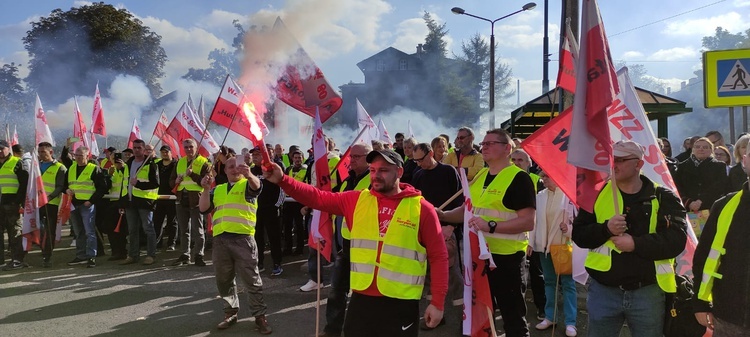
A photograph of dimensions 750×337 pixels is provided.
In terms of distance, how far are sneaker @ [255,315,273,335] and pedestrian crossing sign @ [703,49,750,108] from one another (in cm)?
660

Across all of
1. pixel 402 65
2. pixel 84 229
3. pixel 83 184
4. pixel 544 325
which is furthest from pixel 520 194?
pixel 402 65

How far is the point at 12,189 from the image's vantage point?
955 centimetres

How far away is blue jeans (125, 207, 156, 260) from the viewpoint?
9.80 meters

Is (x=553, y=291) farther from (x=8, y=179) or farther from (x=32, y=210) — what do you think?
(x=8, y=179)

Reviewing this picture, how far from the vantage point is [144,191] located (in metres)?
9.88

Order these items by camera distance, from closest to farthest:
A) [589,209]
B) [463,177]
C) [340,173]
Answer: [589,209] → [463,177] → [340,173]

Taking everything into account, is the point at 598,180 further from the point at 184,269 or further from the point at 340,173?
the point at 184,269

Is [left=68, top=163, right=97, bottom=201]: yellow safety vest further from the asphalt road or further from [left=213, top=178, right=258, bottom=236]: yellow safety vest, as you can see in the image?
[left=213, top=178, right=258, bottom=236]: yellow safety vest

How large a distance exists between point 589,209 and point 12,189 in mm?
9956

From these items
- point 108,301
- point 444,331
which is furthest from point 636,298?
point 108,301

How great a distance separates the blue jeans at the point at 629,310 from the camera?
11.1 feet

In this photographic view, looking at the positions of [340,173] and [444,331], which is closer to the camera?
[444,331]

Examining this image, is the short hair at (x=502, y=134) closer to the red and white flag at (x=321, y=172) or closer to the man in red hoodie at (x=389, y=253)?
the man in red hoodie at (x=389, y=253)

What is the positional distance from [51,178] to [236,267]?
6.34 meters
